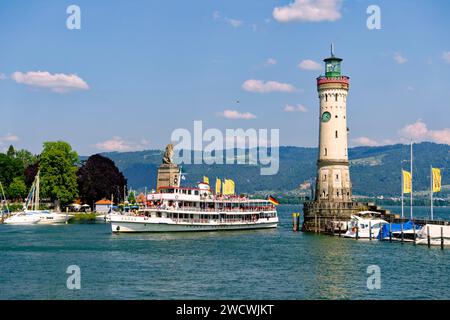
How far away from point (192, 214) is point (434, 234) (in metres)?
35.0

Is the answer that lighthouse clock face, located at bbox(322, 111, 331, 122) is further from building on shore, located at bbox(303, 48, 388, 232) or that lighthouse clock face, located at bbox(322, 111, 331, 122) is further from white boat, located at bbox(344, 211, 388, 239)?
white boat, located at bbox(344, 211, 388, 239)

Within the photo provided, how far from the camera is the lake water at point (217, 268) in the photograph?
43.3m

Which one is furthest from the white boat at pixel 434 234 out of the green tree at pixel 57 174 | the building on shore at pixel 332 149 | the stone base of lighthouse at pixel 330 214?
the green tree at pixel 57 174

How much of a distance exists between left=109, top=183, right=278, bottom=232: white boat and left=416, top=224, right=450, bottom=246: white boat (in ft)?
106

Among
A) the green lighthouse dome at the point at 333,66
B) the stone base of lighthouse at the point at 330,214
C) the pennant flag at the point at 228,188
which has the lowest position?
the stone base of lighthouse at the point at 330,214

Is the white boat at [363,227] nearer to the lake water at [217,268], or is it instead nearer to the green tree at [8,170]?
the lake water at [217,268]

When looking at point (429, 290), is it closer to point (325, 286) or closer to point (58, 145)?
point (325, 286)

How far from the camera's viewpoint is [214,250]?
68062 mm

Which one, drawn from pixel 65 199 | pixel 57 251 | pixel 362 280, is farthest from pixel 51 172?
pixel 362 280

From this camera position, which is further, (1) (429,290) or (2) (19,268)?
(2) (19,268)

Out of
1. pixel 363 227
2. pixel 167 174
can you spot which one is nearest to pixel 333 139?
pixel 363 227

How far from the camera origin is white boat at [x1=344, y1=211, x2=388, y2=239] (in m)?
80.9

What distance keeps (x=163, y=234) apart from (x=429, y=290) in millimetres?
47514

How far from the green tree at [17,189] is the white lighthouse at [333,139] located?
84.3 meters
